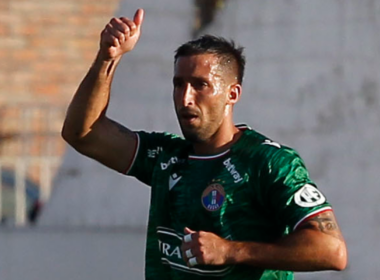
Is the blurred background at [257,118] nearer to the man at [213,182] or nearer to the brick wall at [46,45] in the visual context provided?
the man at [213,182]

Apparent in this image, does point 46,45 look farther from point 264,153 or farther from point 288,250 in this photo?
point 288,250

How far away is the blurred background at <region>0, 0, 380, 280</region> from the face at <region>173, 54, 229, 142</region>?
288 cm

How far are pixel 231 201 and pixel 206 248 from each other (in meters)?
0.37

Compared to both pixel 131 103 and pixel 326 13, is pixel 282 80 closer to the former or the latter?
pixel 326 13

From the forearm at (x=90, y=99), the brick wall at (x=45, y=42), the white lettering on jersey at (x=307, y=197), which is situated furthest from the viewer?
the brick wall at (x=45, y=42)

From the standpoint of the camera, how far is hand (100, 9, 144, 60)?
167 inches

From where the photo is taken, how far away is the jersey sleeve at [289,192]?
389cm

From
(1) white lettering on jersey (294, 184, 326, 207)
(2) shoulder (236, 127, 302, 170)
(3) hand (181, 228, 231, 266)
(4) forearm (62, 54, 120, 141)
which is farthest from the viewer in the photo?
(4) forearm (62, 54, 120, 141)

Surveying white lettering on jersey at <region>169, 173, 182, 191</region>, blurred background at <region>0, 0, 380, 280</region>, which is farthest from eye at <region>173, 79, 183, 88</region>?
blurred background at <region>0, 0, 380, 280</region>

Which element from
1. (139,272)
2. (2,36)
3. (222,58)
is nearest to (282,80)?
(139,272)

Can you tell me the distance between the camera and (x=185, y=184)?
4.21m

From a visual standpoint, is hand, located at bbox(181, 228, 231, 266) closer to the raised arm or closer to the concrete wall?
the raised arm

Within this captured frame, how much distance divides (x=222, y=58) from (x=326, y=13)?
9.62 ft

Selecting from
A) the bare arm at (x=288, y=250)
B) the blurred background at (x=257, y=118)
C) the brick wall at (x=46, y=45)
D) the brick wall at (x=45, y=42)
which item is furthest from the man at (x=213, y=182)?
the brick wall at (x=45, y=42)
